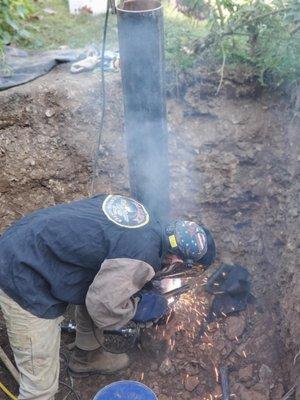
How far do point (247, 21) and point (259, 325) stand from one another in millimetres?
3124

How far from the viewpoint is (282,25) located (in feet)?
15.6

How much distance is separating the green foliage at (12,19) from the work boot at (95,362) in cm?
419

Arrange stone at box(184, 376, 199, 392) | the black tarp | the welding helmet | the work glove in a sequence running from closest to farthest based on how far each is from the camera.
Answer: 1. the welding helmet
2. the work glove
3. stone at box(184, 376, 199, 392)
4. the black tarp

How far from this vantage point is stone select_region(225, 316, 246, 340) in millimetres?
4180

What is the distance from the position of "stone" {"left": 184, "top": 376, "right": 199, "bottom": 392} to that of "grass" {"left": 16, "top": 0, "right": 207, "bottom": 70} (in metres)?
3.31

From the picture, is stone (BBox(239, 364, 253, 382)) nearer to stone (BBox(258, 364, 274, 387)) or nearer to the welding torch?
stone (BBox(258, 364, 274, 387))

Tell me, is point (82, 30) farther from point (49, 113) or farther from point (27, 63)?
point (49, 113)

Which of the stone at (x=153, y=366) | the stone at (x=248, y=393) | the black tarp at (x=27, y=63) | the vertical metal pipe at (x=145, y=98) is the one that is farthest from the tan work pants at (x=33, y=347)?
the black tarp at (x=27, y=63)

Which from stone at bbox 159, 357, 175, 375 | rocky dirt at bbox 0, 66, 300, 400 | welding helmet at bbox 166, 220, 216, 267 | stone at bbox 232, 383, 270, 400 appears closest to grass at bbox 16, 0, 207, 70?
rocky dirt at bbox 0, 66, 300, 400

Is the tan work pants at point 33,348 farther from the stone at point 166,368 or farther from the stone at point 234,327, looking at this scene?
the stone at point 234,327

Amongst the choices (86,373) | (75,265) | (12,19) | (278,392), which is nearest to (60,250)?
(75,265)

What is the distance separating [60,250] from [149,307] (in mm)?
1099

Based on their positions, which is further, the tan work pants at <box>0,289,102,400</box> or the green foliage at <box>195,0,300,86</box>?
the green foliage at <box>195,0,300,86</box>

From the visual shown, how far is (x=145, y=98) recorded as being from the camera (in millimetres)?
3434
